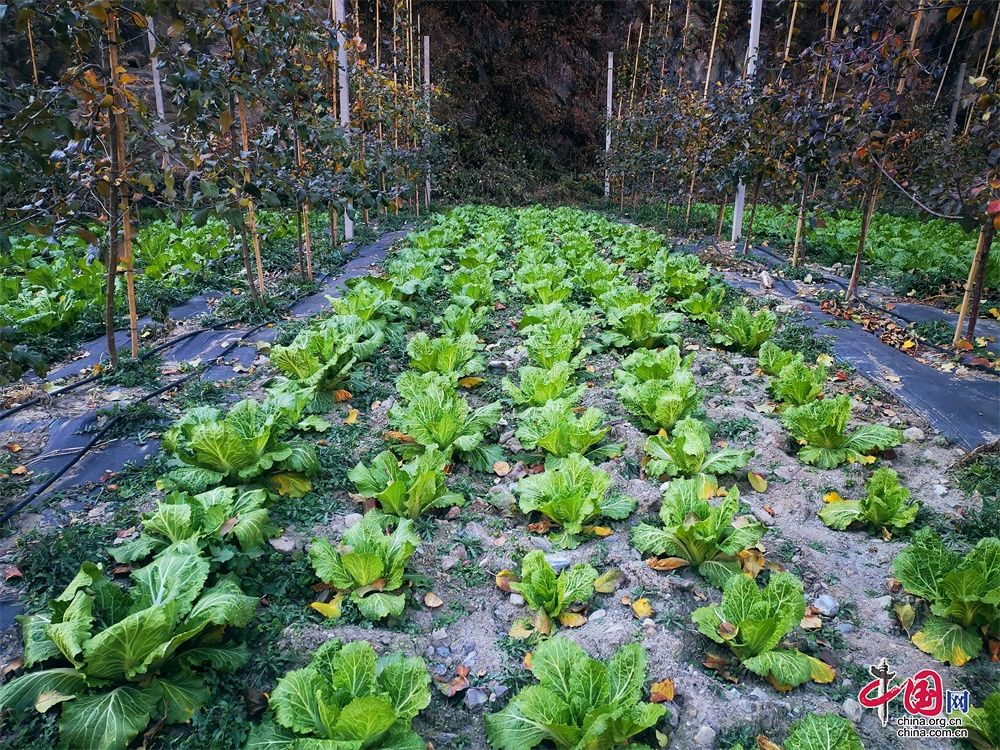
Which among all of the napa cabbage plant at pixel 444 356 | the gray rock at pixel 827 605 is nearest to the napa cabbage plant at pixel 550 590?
the gray rock at pixel 827 605

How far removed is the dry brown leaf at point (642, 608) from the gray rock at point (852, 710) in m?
0.68

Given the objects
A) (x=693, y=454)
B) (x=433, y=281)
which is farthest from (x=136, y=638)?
(x=433, y=281)

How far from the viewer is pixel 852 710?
1977mm

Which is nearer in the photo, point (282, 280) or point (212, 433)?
point (212, 433)

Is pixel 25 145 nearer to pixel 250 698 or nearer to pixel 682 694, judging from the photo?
pixel 250 698

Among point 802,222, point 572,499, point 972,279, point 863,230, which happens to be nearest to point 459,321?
point 572,499

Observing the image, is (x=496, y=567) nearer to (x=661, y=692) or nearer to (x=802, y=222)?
(x=661, y=692)

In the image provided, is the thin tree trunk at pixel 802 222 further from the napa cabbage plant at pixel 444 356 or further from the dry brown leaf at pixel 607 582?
the dry brown leaf at pixel 607 582

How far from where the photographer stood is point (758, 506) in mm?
3080

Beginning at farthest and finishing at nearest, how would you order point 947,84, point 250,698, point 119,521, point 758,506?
point 947,84 → point 758,506 → point 119,521 → point 250,698

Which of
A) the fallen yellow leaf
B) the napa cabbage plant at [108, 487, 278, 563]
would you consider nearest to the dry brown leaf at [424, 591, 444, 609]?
the fallen yellow leaf

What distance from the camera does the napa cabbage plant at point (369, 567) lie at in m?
2.36

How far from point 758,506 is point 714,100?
8.49 meters

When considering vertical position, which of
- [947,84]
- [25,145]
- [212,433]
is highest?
[947,84]
